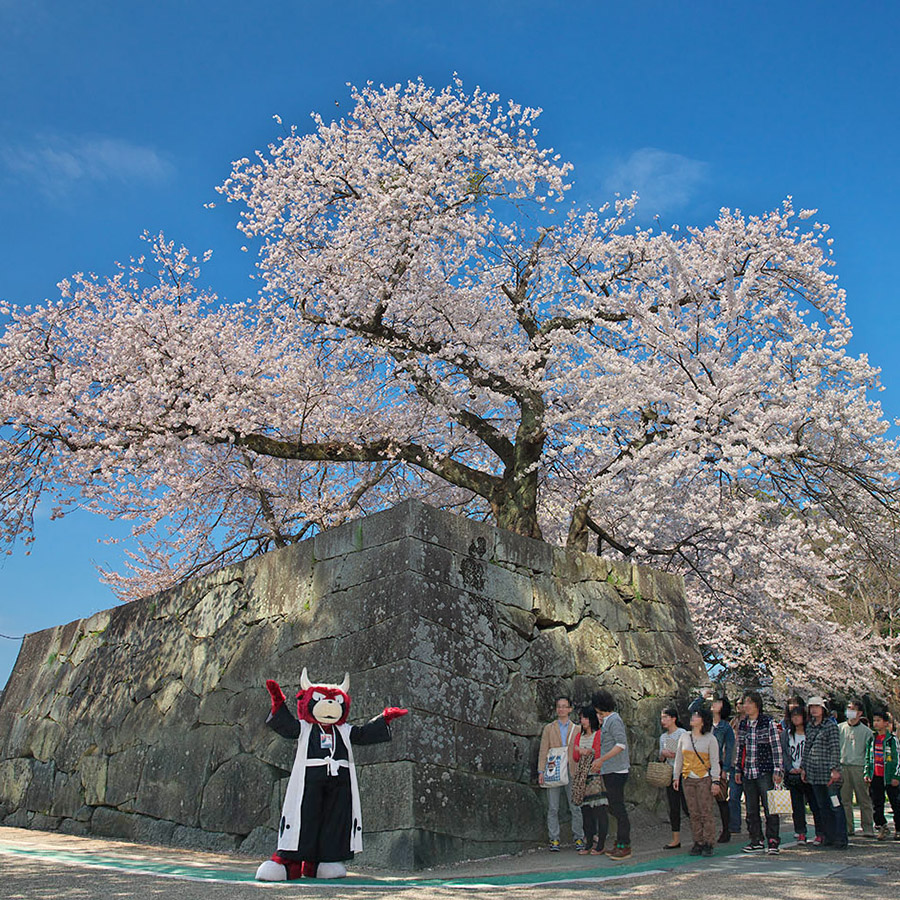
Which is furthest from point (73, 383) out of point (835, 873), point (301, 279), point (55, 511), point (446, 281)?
point (835, 873)

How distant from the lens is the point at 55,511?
10.6 metres

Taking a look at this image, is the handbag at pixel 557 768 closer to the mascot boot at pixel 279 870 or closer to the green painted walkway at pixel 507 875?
the green painted walkway at pixel 507 875

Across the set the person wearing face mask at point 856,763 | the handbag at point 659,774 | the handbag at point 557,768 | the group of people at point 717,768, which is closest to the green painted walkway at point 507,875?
the group of people at point 717,768

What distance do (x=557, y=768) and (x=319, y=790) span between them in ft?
7.59

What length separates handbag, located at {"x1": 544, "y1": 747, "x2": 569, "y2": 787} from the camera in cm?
671

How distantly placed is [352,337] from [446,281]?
143cm

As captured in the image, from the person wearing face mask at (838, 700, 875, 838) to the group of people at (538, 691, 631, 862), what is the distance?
3049 millimetres

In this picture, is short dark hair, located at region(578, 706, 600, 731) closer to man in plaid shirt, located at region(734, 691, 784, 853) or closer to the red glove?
man in plaid shirt, located at region(734, 691, 784, 853)

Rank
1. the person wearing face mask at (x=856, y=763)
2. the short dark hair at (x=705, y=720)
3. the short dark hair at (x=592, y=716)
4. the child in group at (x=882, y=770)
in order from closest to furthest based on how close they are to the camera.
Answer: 1. the short dark hair at (x=705, y=720)
2. the short dark hair at (x=592, y=716)
3. the child in group at (x=882, y=770)
4. the person wearing face mask at (x=856, y=763)

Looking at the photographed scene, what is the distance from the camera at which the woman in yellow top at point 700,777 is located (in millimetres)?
6395

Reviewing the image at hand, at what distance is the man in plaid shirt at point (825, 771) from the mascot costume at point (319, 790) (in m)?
3.73

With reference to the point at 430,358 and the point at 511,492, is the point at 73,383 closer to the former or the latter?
the point at 430,358

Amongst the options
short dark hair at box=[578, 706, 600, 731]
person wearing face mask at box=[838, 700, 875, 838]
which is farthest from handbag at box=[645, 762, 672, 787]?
person wearing face mask at box=[838, 700, 875, 838]

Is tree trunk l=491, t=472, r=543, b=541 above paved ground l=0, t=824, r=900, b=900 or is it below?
above
